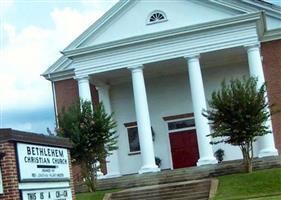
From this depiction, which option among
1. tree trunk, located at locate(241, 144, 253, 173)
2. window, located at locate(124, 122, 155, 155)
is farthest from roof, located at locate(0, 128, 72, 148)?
window, located at locate(124, 122, 155, 155)

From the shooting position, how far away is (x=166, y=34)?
29.7 m

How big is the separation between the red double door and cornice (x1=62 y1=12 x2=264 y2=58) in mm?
6904

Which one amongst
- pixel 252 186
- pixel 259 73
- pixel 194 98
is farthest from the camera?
pixel 194 98

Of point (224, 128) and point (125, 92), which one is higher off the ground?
point (125, 92)

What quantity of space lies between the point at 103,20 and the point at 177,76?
573 centimetres

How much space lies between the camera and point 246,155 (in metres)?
25.2

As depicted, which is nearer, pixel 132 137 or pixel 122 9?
pixel 122 9

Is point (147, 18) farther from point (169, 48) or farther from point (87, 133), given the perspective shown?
point (87, 133)

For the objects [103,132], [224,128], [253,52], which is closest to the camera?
[224,128]

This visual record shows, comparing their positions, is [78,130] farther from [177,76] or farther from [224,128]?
[177,76]

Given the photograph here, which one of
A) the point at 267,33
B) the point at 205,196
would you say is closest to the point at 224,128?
the point at 205,196

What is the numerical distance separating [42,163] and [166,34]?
1780cm

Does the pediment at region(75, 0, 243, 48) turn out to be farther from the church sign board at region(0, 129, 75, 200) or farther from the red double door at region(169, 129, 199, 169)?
the church sign board at region(0, 129, 75, 200)

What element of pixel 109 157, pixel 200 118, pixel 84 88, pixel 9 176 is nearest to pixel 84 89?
pixel 84 88
